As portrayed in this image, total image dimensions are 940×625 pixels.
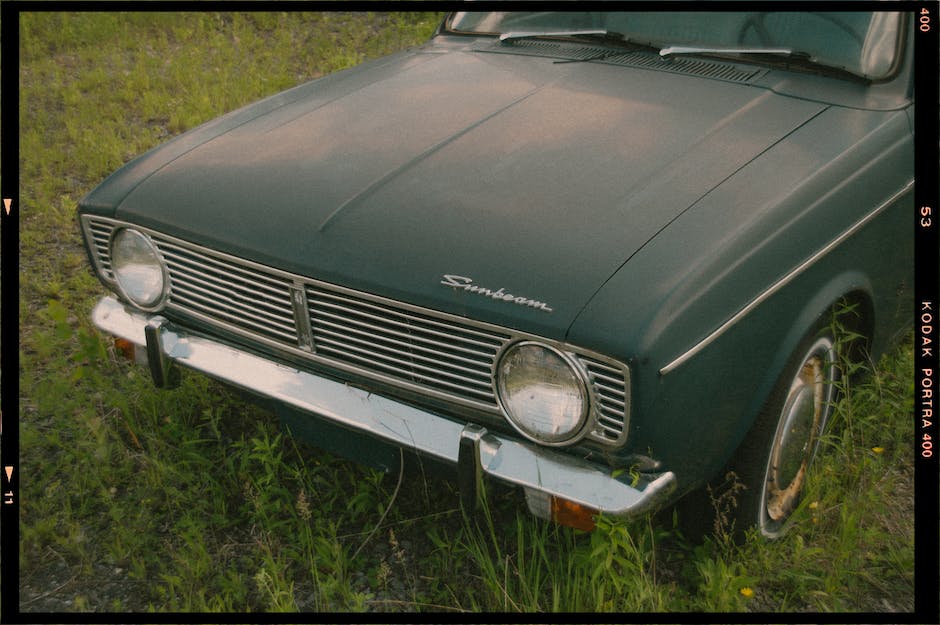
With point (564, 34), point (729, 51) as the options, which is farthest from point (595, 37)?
point (729, 51)

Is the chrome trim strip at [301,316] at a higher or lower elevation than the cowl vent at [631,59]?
lower

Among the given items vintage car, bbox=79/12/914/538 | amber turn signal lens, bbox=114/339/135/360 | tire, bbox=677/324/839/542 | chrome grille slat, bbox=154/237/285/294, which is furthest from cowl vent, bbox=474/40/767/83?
amber turn signal lens, bbox=114/339/135/360

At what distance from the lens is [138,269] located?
2.56 metres

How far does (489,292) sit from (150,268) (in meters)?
1.14

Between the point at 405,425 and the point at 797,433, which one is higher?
the point at 405,425

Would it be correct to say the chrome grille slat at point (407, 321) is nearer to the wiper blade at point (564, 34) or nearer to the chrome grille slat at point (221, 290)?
the chrome grille slat at point (221, 290)

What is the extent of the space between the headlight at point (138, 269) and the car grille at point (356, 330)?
0.03m

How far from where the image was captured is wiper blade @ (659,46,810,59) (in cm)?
269

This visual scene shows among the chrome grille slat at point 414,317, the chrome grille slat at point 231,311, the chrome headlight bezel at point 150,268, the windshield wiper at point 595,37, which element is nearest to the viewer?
the chrome grille slat at point 414,317

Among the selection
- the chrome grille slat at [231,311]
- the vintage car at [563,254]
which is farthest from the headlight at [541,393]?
the chrome grille slat at [231,311]

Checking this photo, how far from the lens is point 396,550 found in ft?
8.18

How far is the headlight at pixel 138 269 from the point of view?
252 centimetres

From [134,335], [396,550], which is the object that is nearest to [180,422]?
[134,335]

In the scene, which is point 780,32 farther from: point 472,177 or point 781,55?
point 472,177
